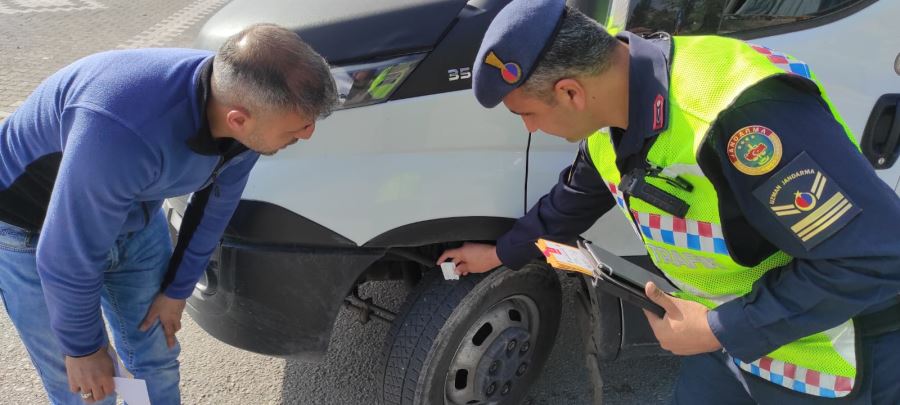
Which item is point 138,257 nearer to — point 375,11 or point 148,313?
point 148,313

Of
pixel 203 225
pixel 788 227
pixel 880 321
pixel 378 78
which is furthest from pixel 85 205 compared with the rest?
pixel 880 321

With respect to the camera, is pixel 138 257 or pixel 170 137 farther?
pixel 138 257

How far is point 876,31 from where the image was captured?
6.97 ft

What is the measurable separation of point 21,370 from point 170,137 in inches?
71.7

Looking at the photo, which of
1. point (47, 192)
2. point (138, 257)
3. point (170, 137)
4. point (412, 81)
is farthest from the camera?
point (138, 257)

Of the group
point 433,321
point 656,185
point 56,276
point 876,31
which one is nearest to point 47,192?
point 56,276

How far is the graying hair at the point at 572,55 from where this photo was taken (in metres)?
1.38

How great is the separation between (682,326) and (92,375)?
1.49 metres

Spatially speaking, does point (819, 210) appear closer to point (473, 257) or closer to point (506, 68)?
point (506, 68)

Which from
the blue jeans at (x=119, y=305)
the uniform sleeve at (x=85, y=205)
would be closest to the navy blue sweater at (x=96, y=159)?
the uniform sleeve at (x=85, y=205)

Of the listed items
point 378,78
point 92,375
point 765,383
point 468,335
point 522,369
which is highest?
point 378,78

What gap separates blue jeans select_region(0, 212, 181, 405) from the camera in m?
1.87

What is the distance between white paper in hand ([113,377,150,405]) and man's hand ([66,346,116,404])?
2 cm

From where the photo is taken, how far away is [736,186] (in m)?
1.31
